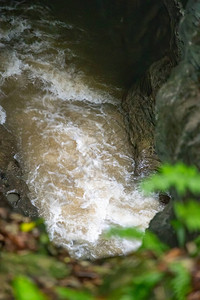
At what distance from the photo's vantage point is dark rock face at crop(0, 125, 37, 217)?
6797 mm

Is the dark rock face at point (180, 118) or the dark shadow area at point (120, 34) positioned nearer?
the dark rock face at point (180, 118)

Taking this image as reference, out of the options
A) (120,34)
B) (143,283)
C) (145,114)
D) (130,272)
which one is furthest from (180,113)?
(120,34)

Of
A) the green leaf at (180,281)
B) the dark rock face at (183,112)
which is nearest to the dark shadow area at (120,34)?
the dark rock face at (183,112)

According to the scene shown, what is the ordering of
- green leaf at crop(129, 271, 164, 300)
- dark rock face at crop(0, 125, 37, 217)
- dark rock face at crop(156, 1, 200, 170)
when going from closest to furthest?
green leaf at crop(129, 271, 164, 300) < dark rock face at crop(156, 1, 200, 170) < dark rock face at crop(0, 125, 37, 217)

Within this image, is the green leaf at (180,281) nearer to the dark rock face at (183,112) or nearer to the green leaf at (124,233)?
the green leaf at (124,233)

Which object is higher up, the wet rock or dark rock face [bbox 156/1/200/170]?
dark rock face [bbox 156/1/200/170]

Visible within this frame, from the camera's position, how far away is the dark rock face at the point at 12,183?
6.80 meters

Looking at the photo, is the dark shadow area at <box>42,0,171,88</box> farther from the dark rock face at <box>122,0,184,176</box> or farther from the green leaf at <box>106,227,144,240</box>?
the green leaf at <box>106,227,144,240</box>

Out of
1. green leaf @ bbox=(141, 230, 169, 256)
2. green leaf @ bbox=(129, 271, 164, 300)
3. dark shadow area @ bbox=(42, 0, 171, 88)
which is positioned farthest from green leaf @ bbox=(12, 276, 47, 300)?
dark shadow area @ bbox=(42, 0, 171, 88)

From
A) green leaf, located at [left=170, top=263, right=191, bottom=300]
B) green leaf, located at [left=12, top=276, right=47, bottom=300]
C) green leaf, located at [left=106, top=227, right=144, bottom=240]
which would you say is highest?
green leaf, located at [left=170, top=263, right=191, bottom=300]

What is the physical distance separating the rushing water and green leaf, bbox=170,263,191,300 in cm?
432

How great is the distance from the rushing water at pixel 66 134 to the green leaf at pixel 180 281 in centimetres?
432

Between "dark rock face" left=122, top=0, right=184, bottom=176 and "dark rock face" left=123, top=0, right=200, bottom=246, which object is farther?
"dark rock face" left=122, top=0, right=184, bottom=176

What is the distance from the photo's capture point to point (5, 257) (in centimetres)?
272
